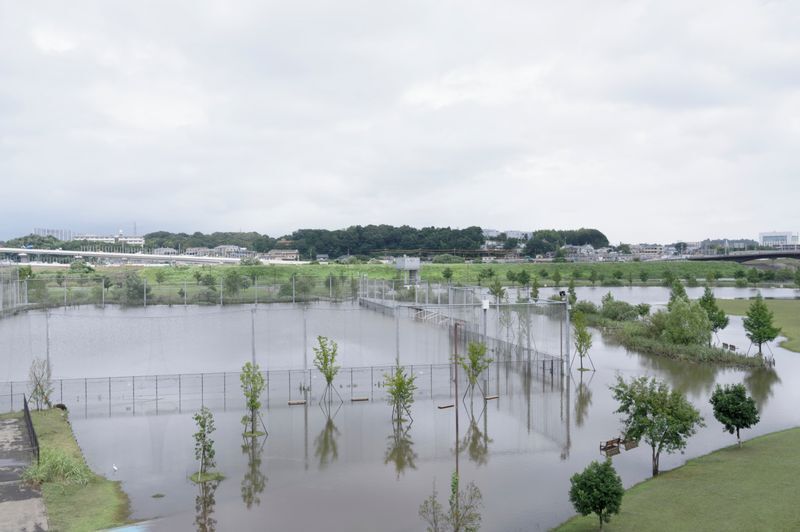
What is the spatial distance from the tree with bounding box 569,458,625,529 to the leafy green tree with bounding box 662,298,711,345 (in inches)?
1064

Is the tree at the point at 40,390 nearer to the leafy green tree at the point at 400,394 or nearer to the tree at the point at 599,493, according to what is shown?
the leafy green tree at the point at 400,394

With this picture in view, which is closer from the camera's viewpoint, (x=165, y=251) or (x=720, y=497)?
(x=720, y=497)

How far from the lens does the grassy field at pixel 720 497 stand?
14.0 meters

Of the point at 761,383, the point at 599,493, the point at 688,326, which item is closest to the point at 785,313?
the point at 688,326

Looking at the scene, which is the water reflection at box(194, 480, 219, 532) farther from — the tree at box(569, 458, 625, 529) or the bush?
the tree at box(569, 458, 625, 529)

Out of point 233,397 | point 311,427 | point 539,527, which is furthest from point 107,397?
point 539,527

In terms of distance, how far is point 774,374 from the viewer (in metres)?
32.3

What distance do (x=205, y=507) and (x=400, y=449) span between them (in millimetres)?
6540

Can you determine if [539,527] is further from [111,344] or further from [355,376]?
[111,344]

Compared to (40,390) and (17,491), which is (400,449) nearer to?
(17,491)

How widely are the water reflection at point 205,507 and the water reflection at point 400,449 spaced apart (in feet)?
16.1

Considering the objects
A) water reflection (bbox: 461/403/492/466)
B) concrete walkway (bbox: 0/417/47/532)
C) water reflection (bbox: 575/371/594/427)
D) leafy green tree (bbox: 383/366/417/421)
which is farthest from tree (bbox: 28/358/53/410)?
water reflection (bbox: 575/371/594/427)

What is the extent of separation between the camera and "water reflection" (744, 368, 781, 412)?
27.3 m

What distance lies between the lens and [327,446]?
20.4 meters
